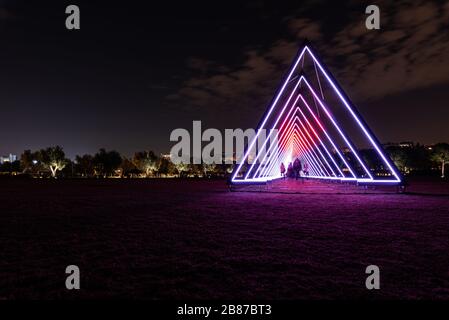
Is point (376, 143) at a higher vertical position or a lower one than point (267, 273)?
higher

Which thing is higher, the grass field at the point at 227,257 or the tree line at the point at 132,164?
the tree line at the point at 132,164

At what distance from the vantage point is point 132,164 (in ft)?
323

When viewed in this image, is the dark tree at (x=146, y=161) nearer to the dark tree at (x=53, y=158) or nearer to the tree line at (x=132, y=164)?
the tree line at (x=132, y=164)

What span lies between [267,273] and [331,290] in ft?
2.69

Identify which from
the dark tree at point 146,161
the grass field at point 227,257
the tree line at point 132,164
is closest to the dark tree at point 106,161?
the tree line at point 132,164

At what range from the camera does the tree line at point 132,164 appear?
7956 cm

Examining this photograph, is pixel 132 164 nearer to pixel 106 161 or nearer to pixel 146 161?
pixel 146 161

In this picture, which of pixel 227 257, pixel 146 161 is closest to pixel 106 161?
pixel 146 161

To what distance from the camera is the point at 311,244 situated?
5.96 meters

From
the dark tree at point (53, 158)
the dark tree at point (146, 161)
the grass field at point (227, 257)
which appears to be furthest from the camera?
the dark tree at point (146, 161)
